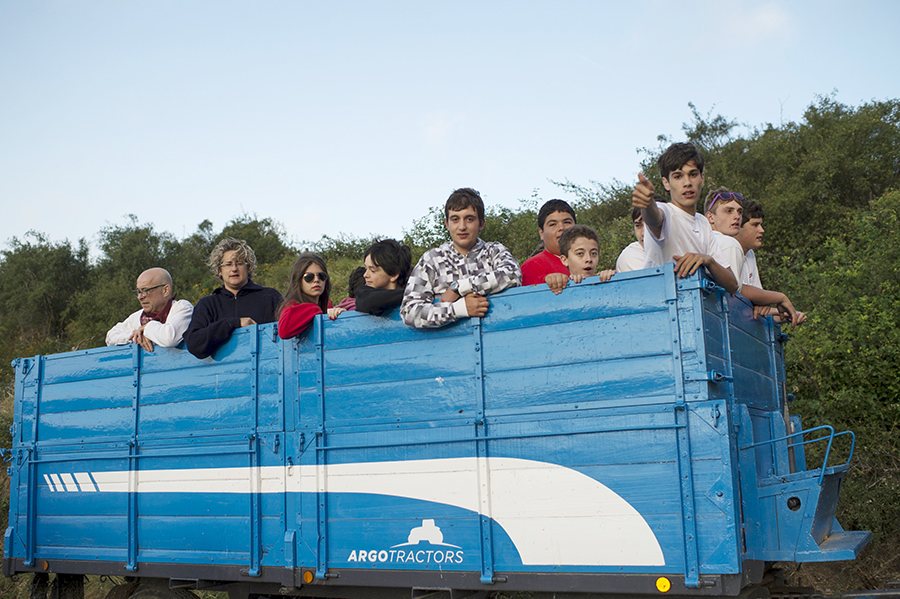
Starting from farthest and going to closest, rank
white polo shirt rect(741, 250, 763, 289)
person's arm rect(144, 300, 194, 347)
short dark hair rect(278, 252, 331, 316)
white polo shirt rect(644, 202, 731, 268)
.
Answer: person's arm rect(144, 300, 194, 347)
short dark hair rect(278, 252, 331, 316)
white polo shirt rect(741, 250, 763, 289)
white polo shirt rect(644, 202, 731, 268)

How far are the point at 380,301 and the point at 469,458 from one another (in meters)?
1.08

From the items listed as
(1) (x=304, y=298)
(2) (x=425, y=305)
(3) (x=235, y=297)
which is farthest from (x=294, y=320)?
(3) (x=235, y=297)

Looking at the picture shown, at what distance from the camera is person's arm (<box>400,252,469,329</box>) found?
13.3ft

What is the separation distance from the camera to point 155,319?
5.89m

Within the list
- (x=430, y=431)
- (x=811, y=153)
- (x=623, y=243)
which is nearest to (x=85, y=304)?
(x=623, y=243)

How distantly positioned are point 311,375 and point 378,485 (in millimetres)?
853

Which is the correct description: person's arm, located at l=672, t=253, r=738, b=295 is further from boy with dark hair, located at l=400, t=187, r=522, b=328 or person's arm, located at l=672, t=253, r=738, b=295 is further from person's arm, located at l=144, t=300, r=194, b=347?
person's arm, located at l=144, t=300, r=194, b=347

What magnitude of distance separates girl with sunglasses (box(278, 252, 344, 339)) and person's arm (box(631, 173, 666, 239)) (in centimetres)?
202

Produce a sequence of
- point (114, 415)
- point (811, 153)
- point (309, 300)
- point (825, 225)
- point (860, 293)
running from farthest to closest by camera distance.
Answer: point (811, 153) → point (825, 225) → point (860, 293) → point (114, 415) → point (309, 300)

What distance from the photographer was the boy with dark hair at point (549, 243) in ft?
15.9

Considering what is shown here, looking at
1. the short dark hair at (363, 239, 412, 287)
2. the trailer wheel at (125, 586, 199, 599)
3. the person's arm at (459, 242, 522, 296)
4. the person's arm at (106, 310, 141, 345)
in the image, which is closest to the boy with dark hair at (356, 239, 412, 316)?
the short dark hair at (363, 239, 412, 287)

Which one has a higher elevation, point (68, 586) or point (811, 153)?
point (811, 153)

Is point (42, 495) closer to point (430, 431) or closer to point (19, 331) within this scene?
point (430, 431)

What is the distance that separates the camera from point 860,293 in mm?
9039
